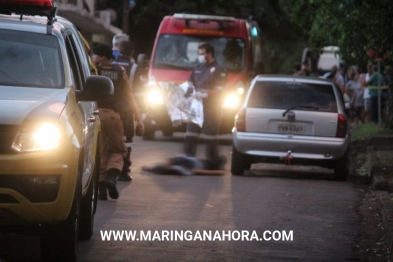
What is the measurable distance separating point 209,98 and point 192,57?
7.57 m

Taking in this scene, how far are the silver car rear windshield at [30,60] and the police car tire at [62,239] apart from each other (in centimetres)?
95

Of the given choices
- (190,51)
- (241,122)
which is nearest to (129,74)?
(241,122)

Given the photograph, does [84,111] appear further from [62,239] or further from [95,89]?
[62,239]

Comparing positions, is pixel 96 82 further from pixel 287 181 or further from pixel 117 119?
pixel 287 181

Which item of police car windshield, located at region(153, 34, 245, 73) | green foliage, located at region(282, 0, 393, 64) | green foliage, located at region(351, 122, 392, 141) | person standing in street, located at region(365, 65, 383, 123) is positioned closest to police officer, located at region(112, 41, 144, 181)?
green foliage, located at region(282, 0, 393, 64)

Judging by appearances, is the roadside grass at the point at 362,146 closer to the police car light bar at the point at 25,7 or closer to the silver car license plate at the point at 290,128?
the silver car license plate at the point at 290,128

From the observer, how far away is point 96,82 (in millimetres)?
8438

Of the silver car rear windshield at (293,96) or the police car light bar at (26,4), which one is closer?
the police car light bar at (26,4)

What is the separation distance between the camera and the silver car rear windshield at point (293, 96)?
53.1ft

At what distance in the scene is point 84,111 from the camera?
8812 mm

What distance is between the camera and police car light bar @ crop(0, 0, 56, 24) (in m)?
9.93

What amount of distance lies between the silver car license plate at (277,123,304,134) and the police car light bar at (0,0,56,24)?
19.9ft

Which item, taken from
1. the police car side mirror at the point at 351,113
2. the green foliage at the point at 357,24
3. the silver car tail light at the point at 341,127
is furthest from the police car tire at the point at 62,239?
the green foliage at the point at 357,24

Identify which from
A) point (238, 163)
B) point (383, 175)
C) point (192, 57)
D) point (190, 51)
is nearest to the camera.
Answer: point (383, 175)
